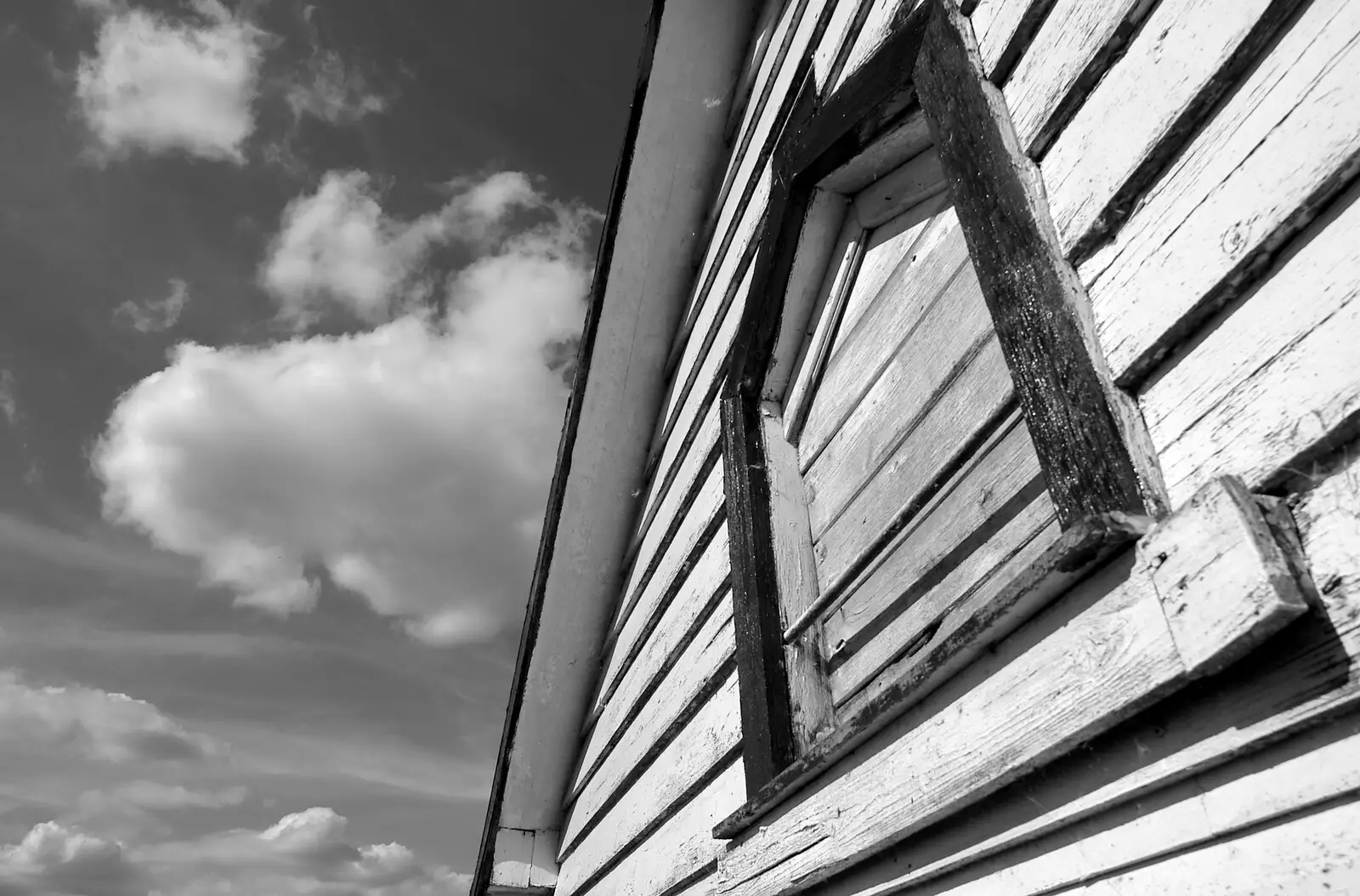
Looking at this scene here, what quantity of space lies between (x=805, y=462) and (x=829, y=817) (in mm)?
992

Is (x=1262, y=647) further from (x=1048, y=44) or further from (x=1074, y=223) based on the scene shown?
(x=1048, y=44)

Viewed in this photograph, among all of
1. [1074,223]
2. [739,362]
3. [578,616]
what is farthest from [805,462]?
[578,616]

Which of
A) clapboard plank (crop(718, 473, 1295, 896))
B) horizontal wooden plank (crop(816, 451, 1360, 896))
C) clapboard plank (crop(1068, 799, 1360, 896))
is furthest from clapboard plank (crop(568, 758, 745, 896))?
clapboard plank (crop(1068, 799, 1360, 896))

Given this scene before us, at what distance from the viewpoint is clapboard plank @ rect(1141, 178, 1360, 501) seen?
79 centimetres

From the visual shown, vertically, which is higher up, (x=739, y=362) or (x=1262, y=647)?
(x=739, y=362)

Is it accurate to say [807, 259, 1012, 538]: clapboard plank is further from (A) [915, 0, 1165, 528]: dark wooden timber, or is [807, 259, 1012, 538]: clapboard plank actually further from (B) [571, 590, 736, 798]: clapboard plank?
(B) [571, 590, 736, 798]: clapboard plank

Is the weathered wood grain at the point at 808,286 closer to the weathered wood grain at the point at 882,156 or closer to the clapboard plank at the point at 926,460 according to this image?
the weathered wood grain at the point at 882,156

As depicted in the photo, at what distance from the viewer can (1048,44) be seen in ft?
4.31

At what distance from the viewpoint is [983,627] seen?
3.52ft

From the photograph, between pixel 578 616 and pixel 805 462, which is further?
pixel 578 616

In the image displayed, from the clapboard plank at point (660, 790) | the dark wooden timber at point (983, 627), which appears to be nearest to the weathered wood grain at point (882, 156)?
the dark wooden timber at point (983, 627)

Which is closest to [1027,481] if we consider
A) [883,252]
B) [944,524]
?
[944,524]

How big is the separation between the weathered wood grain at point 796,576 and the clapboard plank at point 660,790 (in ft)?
0.65

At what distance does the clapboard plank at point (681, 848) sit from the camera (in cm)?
202
